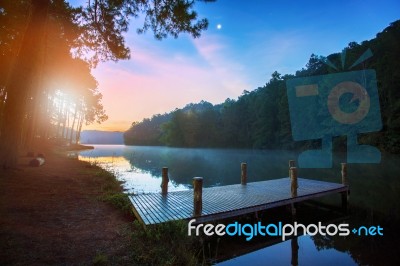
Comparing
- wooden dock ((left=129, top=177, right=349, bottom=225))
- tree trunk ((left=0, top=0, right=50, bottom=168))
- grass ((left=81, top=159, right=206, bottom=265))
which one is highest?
tree trunk ((left=0, top=0, right=50, bottom=168))

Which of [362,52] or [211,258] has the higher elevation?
[362,52]

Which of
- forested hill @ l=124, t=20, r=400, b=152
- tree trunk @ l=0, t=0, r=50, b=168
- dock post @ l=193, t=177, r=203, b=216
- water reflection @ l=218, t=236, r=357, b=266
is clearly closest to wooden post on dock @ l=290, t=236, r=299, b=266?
water reflection @ l=218, t=236, r=357, b=266

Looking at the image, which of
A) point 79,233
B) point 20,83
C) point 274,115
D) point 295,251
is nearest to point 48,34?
point 20,83

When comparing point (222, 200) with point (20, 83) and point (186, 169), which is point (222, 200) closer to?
point (20, 83)

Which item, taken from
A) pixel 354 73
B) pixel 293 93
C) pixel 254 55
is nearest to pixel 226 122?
pixel 293 93

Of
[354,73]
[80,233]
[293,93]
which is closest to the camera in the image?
[80,233]

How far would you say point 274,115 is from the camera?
71.2 meters

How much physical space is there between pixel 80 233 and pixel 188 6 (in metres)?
10.5

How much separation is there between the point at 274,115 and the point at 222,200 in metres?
66.1

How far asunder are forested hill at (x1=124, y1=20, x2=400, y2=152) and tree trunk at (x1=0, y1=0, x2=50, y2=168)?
4233 centimetres

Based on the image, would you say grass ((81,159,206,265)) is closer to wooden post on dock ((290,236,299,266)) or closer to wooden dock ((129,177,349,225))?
wooden dock ((129,177,349,225))

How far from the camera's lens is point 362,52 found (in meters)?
44.5

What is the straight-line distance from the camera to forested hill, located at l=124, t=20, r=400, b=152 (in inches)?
1431

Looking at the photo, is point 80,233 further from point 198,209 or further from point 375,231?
point 375,231
